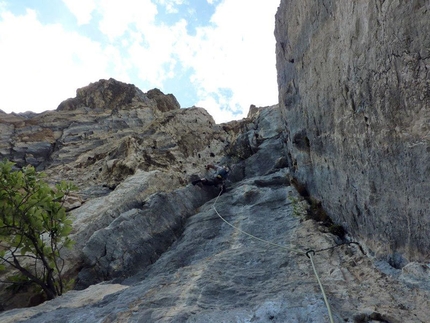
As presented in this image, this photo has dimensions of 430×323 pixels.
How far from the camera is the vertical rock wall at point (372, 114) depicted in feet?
15.0

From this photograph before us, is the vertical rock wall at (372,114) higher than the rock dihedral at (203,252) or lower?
higher

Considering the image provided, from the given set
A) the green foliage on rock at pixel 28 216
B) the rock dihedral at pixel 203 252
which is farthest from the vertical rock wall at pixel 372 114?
the green foliage on rock at pixel 28 216

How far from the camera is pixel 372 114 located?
5.75 metres

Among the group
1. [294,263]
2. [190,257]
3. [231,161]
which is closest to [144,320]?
[294,263]

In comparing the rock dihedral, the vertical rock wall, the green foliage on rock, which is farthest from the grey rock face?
the green foliage on rock

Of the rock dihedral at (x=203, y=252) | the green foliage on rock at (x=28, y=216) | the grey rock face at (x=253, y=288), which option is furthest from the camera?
the green foliage on rock at (x=28, y=216)

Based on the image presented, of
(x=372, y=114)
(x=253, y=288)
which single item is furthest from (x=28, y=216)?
(x=372, y=114)

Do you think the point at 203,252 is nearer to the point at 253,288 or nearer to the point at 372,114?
the point at 253,288

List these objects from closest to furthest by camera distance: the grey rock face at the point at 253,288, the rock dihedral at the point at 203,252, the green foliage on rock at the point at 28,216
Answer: the grey rock face at the point at 253,288 → the rock dihedral at the point at 203,252 → the green foliage on rock at the point at 28,216

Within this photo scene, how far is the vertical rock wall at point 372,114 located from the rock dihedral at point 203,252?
75cm

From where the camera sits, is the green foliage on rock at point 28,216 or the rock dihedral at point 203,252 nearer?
the rock dihedral at point 203,252

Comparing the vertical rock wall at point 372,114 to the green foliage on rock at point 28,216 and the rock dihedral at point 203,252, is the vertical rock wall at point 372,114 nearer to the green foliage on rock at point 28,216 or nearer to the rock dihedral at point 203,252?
the rock dihedral at point 203,252

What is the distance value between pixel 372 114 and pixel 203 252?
6.02 meters

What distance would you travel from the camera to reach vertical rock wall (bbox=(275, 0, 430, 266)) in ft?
15.0
